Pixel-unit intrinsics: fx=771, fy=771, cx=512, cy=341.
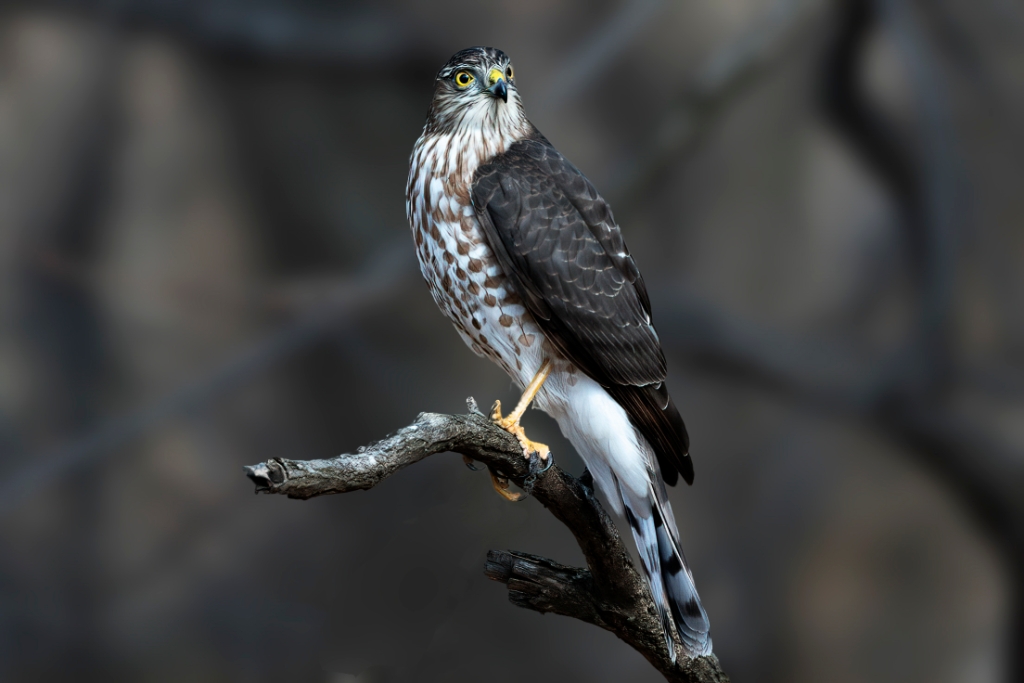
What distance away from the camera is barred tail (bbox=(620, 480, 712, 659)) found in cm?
180

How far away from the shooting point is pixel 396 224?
115 inches

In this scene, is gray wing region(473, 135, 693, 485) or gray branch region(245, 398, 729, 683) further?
gray wing region(473, 135, 693, 485)

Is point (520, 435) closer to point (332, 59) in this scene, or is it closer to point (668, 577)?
point (668, 577)

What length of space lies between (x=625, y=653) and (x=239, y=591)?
150cm

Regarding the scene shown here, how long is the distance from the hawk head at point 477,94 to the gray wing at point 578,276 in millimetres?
88

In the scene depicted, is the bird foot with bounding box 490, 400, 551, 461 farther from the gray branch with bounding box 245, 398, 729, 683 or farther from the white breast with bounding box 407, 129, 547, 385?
the white breast with bounding box 407, 129, 547, 385

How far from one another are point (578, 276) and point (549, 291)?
0.09m

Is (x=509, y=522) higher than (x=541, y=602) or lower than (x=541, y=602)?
higher

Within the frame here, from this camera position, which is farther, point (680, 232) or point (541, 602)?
point (680, 232)

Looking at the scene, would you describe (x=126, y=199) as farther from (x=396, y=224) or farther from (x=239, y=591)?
(x=239, y=591)

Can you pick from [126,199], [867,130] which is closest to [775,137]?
[867,130]

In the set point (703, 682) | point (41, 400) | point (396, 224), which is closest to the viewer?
point (703, 682)

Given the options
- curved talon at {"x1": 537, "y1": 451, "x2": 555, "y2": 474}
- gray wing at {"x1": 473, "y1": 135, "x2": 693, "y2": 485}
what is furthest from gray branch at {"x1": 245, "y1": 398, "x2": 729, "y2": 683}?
gray wing at {"x1": 473, "y1": 135, "x2": 693, "y2": 485}

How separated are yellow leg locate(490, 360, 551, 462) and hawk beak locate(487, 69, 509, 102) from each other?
0.64 meters
